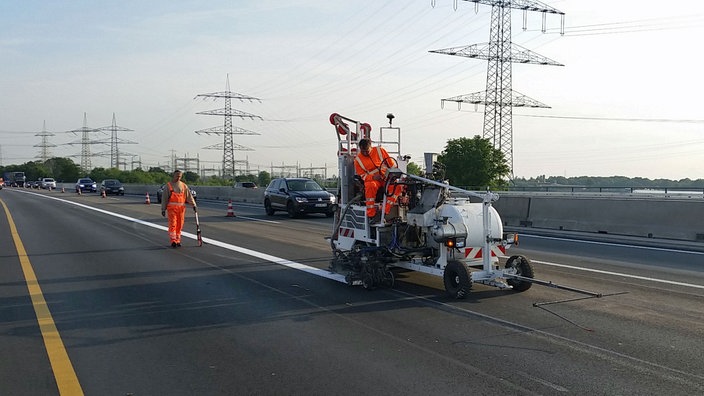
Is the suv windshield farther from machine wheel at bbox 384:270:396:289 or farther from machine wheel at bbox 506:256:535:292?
machine wheel at bbox 506:256:535:292

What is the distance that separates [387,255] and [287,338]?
3.07 meters

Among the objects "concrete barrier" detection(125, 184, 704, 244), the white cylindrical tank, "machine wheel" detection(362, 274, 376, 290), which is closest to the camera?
the white cylindrical tank

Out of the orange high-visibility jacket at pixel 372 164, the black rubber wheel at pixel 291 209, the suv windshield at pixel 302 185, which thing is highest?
the orange high-visibility jacket at pixel 372 164

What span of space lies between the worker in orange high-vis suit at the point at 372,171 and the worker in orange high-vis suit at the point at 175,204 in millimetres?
6627

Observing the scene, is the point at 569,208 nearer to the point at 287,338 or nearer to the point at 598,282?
the point at 598,282

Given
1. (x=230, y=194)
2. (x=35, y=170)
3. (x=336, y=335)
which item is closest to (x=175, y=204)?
(x=336, y=335)

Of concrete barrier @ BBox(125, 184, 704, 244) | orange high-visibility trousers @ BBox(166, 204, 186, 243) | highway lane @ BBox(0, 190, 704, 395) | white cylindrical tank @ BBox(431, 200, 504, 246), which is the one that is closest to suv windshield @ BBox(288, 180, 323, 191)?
concrete barrier @ BBox(125, 184, 704, 244)

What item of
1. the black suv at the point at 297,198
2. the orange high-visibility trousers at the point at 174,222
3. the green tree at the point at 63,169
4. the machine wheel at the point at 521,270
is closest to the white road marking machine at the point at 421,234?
the machine wheel at the point at 521,270

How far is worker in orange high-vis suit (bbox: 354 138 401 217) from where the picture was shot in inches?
356

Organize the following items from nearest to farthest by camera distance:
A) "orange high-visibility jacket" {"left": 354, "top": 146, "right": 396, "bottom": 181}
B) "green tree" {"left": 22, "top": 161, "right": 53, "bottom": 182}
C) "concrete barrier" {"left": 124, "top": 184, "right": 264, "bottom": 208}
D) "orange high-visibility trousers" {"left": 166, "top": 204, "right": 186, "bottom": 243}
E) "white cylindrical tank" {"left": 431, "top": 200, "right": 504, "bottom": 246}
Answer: "white cylindrical tank" {"left": 431, "top": 200, "right": 504, "bottom": 246}, "orange high-visibility jacket" {"left": 354, "top": 146, "right": 396, "bottom": 181}, "orange high-visibility trousers" {"left": 166, "top": 204, "right": 186, "bottom": 243}, "concrete barrier" {"left": 124, "top": 184, "right": 264, "bottom": 208}, "green tree" {"left": 22, "top": 161, "right": 53, "bottom": 182}

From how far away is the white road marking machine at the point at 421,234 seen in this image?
319 inches

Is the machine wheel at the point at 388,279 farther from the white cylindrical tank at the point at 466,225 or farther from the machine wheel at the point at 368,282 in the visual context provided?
the white cylindrical tank at the point at 466,225

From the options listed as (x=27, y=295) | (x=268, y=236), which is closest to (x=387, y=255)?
(x=27, y=295)

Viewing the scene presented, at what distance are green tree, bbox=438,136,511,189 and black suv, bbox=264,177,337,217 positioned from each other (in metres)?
45.1
